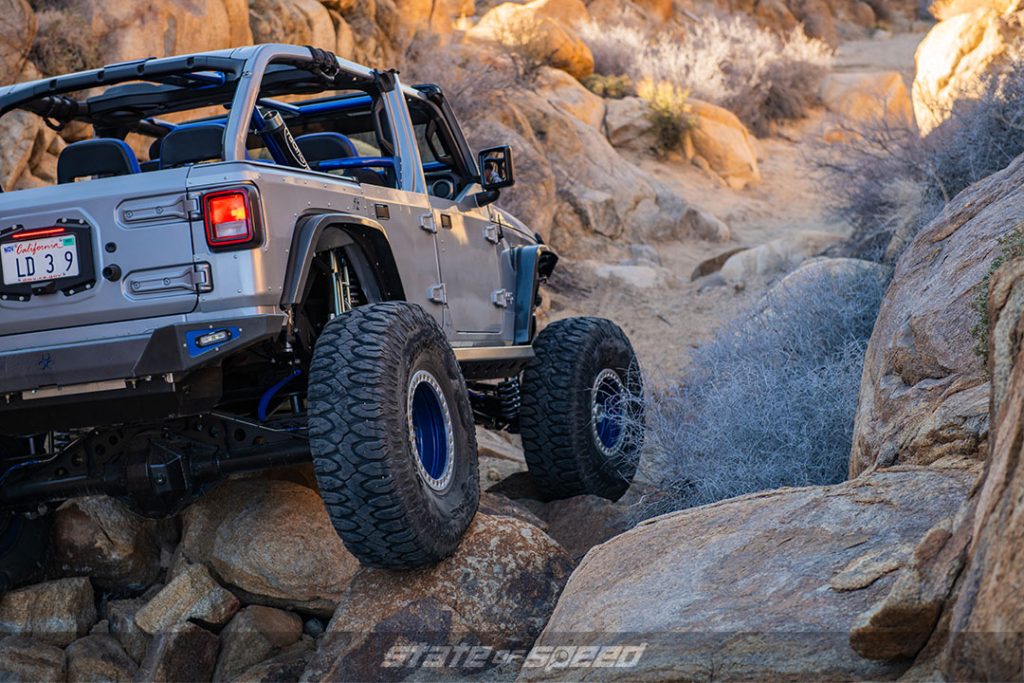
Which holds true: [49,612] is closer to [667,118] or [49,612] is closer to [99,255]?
[99,255]

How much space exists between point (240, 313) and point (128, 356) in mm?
408

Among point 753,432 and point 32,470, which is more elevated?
point 32,470

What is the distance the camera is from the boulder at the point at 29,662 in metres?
4.71

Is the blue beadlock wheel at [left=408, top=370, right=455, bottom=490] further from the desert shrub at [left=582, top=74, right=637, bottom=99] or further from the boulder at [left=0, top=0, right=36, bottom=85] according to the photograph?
the desert shrub at [left=582, top=74, right=637, bottom=99]

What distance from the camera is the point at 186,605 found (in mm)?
4957

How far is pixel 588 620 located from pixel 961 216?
289cm

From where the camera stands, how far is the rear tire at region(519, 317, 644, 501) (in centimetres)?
640

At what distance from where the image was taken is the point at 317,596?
16.5 ft

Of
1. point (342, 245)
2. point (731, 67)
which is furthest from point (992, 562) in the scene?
point (731, 67)

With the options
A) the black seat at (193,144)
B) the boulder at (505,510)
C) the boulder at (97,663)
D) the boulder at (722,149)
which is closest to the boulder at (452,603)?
the boulder at (505,510)

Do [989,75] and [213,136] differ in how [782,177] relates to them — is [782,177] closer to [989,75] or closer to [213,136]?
[989,75]

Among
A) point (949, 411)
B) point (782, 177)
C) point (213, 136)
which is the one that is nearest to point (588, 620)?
point (949, 411)

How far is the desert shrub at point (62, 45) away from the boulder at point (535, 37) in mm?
9466

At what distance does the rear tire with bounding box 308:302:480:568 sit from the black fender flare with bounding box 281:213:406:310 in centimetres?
23
